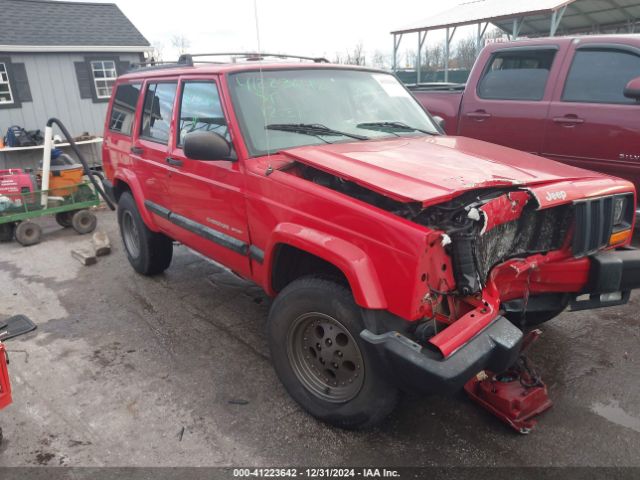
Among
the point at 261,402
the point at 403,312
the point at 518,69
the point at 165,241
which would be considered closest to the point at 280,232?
the point at 403,312

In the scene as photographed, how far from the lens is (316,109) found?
11.3 ft

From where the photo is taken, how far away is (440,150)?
10.3 feet

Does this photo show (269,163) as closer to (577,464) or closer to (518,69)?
(577,464)

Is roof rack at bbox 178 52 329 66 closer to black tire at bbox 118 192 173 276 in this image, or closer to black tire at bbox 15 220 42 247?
black tire at bbox 118 192 173 276

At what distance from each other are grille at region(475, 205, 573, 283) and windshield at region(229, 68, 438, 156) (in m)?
1.19

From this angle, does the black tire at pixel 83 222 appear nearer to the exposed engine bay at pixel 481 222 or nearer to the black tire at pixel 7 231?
the black tire at pixel 7 231

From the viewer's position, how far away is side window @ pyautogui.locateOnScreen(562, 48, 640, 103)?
4832 millimetres

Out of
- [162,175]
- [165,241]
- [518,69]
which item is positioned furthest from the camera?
[518,69]

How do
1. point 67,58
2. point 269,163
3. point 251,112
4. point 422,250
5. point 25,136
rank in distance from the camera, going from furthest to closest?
point 67,58
point 25,136
point 251,112
point 269,163
point 422,250

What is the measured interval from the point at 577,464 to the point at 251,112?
2832 mm

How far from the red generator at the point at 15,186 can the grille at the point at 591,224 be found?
21.7ft

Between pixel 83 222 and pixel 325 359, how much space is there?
18.3 feet

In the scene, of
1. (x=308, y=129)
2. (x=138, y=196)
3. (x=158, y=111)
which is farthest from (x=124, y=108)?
(x=308, y=129)

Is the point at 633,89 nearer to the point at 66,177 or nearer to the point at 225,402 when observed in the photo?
the point at 225,402
